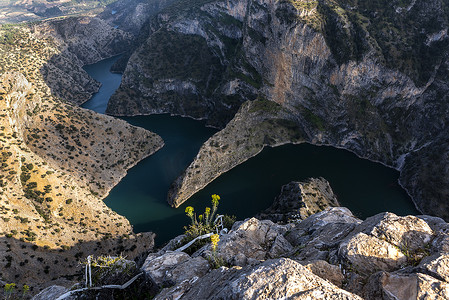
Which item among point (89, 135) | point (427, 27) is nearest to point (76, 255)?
point (89, 135)

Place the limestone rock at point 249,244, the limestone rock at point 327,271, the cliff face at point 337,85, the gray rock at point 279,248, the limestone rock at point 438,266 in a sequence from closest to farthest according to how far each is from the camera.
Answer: the limestone rock at point 438,266 < the limestone rock at point 327,271 < the limestone rock at point 249,244 < the gray rock at point 279,248 < the cliff face at point 337,85

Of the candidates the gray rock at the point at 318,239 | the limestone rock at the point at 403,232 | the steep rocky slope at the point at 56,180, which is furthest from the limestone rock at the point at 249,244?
the steep rocky slope at the point at 56,180

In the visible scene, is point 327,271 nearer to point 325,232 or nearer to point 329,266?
point 329,266

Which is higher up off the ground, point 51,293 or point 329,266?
point 329,266

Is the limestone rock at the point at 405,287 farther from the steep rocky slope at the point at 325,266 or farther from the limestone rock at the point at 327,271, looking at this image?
the limestone rock at the point at 327,271

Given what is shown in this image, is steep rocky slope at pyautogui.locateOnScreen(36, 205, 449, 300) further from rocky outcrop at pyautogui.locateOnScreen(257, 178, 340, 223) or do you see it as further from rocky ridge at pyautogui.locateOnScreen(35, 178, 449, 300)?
rocky outcrop at pyautogui.locateOnScreen(257, 178, 340, 223)

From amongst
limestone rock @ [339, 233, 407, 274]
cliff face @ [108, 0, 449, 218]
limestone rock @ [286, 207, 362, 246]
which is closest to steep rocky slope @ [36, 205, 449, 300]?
limestone rock @ [339, 233, 407, 274]

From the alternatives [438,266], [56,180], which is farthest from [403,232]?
[56,180]
